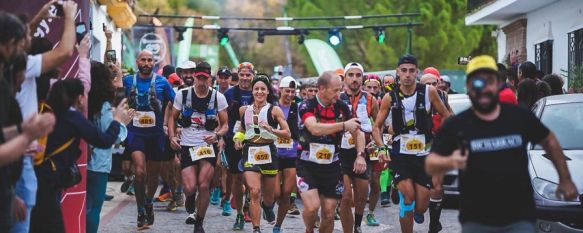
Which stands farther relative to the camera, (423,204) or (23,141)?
Answer: (423,204)

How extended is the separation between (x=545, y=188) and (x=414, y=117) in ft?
4.69

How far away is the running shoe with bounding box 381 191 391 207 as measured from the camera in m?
17.5

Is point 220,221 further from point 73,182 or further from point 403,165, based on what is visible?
point 73,182

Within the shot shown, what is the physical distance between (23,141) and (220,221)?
8.77m

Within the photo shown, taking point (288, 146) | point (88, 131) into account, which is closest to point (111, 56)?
point (288, 146)

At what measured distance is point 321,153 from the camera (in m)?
11.3

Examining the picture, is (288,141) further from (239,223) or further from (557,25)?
(557,25)

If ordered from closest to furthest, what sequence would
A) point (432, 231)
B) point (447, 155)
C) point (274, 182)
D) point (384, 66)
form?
point (447, 155), point (432, 231), point (274, 182), point (384, 66)

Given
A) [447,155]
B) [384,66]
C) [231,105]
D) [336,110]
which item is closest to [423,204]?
[336,110]

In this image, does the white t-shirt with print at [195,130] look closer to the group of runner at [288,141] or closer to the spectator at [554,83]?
the group of runner at [288,141]

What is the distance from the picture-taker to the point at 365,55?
59.5 metres

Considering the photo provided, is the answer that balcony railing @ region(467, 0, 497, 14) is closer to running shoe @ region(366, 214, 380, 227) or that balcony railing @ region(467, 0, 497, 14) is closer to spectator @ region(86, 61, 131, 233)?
running shoe @ region(366, 214, 380, 227)

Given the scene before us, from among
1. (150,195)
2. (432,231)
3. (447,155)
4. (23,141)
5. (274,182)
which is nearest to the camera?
(23,141)

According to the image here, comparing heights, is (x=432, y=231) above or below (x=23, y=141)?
below
